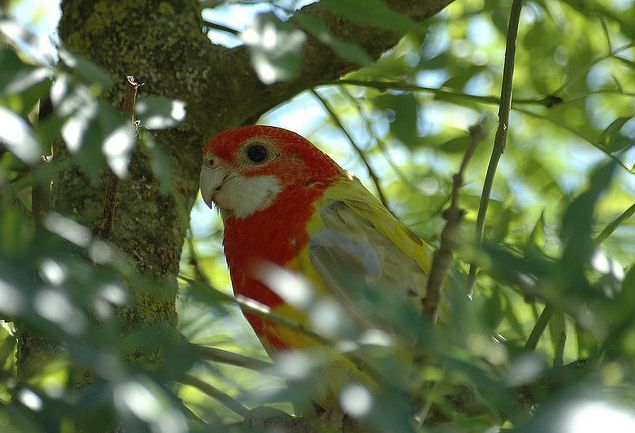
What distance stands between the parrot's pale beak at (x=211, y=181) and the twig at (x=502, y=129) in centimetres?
107

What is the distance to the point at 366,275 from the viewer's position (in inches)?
96.3

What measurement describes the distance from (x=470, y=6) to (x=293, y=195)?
1.53m

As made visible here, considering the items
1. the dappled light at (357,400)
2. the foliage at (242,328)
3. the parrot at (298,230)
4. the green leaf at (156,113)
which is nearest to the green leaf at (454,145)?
the parrot at (298,230)

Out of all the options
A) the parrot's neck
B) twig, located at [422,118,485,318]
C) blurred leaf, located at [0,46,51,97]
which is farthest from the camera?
the parrot's neck

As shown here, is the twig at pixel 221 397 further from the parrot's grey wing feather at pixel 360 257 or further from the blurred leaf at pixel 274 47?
the parrot's grey wing feather at pixel 360 257

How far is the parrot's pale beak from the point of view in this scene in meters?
3.06

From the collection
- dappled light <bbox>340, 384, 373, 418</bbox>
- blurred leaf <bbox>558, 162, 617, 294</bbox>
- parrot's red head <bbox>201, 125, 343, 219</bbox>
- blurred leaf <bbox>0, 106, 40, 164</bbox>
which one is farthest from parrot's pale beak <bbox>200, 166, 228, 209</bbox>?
blurred leaf <bbox>558, 162, 617, 294</bbox>

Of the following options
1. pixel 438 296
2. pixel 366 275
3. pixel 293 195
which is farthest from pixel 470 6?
pixel 438 296

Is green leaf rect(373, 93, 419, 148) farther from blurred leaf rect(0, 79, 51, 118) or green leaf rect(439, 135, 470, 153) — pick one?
blurred leaf rect(0, 79, 51, 118)

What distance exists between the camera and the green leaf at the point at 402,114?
2859mm

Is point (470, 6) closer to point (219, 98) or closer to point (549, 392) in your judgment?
point (219, 98)

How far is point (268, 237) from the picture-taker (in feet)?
9.10

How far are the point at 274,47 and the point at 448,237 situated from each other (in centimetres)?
42

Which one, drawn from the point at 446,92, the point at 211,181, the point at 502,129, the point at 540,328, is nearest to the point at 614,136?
the point at 502,129
